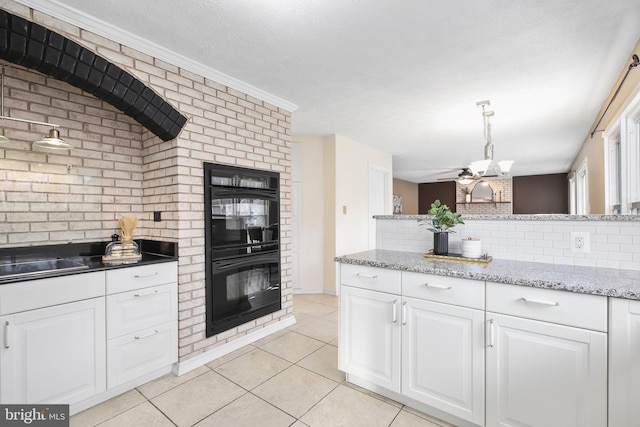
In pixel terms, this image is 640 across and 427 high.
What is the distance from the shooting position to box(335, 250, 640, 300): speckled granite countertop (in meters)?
1.26

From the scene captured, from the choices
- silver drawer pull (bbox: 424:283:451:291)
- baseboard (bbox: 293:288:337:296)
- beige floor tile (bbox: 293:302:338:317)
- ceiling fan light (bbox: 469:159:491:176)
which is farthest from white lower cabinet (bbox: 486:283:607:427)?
baseboard (bbox: 293:288:337:296)

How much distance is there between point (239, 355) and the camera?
2568 millimetres

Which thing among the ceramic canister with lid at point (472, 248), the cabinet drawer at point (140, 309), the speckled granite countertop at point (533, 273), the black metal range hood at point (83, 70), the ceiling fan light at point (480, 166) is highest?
the black metal range hood at point (83, 70)

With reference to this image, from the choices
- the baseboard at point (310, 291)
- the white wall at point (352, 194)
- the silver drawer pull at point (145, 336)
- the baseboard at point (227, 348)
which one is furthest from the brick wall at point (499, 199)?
the silver drawer pull at point (145, 336)

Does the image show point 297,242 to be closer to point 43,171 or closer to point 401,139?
point 401,139

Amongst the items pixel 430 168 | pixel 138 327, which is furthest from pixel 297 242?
pixel 430 168

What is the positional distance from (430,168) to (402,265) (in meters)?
6.77

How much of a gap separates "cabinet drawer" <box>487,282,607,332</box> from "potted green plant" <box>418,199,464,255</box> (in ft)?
1.76

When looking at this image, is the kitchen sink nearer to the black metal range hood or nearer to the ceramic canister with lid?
the black metal range hood

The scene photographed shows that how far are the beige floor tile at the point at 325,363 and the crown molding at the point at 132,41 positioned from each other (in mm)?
2487

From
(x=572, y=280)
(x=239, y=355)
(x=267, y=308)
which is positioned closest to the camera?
(x=572, y=280)

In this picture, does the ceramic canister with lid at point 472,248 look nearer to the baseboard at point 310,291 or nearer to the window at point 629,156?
the window at point 629,156

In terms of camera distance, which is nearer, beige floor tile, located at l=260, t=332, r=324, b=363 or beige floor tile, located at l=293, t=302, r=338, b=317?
beige floor tile, located at l=260, t=332, r=324, b=363

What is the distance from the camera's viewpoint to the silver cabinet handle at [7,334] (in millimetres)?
1536
